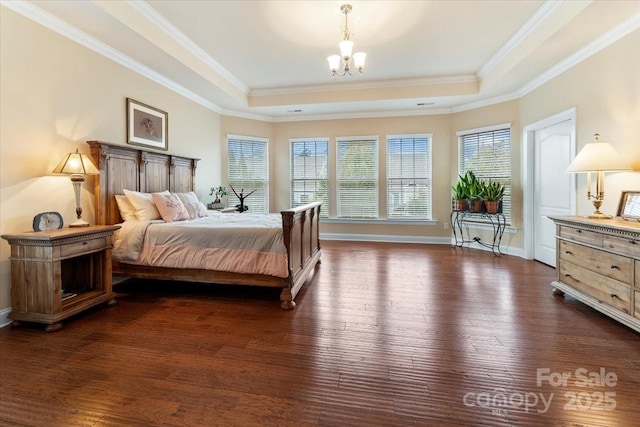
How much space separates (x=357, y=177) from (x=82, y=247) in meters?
4.99

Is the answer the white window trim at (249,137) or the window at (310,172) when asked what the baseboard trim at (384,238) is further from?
the white window trim at (249,137)

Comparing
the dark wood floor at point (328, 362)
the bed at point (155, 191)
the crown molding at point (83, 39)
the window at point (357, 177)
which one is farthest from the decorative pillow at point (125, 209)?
the window at point (357, 177)

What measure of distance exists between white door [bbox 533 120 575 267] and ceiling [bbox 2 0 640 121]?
82 centimetres

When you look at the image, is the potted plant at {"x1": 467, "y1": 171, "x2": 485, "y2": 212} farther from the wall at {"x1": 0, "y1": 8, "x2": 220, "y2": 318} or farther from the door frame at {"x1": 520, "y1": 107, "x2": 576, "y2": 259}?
the wall at {"x1": 0, "y1": 8, "x2": 220, "y2": 318}

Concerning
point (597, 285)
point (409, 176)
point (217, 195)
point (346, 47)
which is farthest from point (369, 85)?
point (597, 285)

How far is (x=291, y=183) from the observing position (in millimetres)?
6820

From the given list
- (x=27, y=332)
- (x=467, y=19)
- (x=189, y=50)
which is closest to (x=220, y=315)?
(x=27, y=332)

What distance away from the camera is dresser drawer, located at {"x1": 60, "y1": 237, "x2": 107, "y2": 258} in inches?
99.5

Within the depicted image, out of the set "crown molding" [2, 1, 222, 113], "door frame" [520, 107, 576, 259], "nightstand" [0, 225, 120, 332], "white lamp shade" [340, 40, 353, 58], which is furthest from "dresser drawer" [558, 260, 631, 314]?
"crown molding" [2, 1, 222, 113]

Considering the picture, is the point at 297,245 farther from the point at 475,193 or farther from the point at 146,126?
the point at 475,193

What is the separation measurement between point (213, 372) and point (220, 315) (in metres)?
0.95

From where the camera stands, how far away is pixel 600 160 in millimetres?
2873

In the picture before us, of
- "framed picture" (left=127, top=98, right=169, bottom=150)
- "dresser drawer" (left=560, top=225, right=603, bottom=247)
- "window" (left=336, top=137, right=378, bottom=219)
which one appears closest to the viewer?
"dresser drawer" (left=560, top=225, right=603, bottom=247)

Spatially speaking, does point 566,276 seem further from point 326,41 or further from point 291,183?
point 291,183
